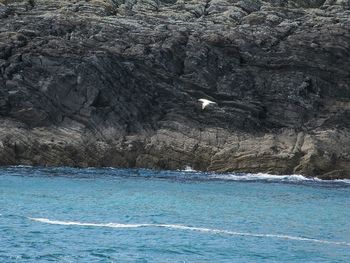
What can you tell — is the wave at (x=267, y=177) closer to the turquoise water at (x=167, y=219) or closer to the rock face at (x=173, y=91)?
the rock face at (x=173, y=91)

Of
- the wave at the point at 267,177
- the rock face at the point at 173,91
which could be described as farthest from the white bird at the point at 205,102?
the wave at the point at 267,177

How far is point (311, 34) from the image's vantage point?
253ft

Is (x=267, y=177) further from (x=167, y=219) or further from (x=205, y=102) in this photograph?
(x=167, y=219)

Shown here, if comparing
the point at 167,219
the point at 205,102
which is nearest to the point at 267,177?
the point at 205,102

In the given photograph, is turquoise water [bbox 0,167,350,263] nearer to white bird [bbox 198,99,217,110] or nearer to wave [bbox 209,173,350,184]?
wave [bbox 209,173,350,184]

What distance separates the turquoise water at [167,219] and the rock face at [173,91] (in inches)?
319

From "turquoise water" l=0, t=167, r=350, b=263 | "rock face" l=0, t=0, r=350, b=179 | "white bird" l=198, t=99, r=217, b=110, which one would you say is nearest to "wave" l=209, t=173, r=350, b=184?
"rock face" l=0, t=0, r=350, b=179

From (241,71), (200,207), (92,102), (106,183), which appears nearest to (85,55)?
(92,102)

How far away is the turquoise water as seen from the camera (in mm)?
26047

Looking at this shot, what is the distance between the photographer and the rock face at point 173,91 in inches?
2552

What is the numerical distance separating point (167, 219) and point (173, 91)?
37692 mm

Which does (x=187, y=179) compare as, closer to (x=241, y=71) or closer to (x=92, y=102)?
(x=92, y=102)

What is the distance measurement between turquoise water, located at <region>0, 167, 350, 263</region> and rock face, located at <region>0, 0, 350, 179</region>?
811 centimetres

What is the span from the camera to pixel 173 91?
2795 inches
